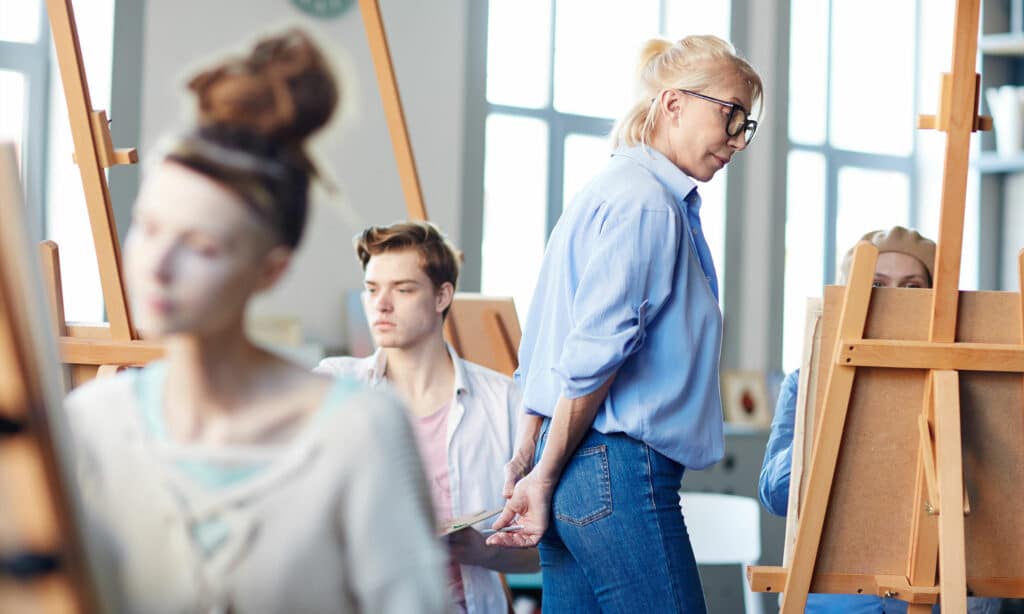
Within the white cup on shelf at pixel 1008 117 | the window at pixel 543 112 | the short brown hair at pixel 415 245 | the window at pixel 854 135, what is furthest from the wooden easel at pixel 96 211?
the white cup on shelf at pixel 1008 117

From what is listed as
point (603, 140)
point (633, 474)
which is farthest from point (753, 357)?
point (633, 474)

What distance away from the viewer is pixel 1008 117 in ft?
16.7

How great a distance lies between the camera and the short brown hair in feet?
6.42

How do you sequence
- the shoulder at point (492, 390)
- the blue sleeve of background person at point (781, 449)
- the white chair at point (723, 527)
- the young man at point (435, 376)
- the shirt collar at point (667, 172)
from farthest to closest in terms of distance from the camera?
1. the white chair at point (723, 527)
2. the blue sleeve of background person at point (781, 449)
3. the shoulder at point (492, 390)
4. the young man at point (435, 376)
5. the shirt collar at point (667, 172)

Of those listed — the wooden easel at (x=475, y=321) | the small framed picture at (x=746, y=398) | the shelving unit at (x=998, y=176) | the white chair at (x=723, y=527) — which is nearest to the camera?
the wooden easel at (x=475, y=321)

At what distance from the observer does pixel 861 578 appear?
1.96m

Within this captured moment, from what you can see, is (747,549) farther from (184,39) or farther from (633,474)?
(184,39)

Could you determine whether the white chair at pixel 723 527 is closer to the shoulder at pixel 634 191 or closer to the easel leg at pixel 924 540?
the easel leg at pixel 924 540

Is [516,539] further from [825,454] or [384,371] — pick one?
[825,454]

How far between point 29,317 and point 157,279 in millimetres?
90

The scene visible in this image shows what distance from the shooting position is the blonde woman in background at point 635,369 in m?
1.48

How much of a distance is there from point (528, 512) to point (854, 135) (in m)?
4.26

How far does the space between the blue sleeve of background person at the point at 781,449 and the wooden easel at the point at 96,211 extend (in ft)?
3.59

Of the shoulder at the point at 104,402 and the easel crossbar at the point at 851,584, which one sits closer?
the shoulder at the point at 104,402
